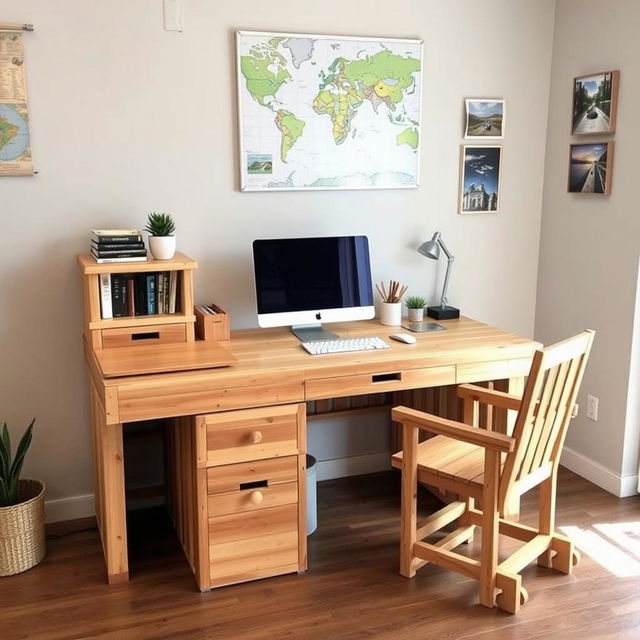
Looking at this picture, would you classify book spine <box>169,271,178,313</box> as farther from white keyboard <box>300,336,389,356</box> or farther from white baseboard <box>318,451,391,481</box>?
white baseboard <box>318,451,391,481</box>

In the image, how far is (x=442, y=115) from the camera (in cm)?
344

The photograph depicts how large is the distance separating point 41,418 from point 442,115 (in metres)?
2.18

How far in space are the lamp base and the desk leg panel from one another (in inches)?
60.7

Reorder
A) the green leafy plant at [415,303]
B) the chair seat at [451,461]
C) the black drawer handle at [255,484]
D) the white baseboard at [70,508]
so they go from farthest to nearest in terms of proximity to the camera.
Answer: the green leafy plant at [415,303] → the white baseboard at [70,508] → the black drawer handle at [255,484] → the chair seat at [451,461]

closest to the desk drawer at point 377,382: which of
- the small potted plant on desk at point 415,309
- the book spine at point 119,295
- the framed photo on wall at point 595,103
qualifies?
the small potted plant on desk at point 415,309

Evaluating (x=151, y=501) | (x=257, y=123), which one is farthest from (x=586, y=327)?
(x=151, y=501)

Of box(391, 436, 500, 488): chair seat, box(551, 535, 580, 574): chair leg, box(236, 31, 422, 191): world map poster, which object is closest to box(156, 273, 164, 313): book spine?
box(236, 31, 422, 191): world map poster

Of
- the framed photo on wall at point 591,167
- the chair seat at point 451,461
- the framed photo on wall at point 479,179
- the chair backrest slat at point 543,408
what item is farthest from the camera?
the framed photo on wall at point 479,179

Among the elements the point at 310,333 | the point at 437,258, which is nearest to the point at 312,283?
the point at 310,333

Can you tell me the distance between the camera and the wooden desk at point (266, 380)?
2.46 metres

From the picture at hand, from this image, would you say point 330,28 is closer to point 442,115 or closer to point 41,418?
point 442,115

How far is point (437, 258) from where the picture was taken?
3.39 m

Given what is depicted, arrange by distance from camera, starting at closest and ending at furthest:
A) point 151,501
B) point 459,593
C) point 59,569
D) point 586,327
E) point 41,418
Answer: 1. point 459,593
2. point 59,569
3. point 41,418
4. point 151,501
5. point 586,327

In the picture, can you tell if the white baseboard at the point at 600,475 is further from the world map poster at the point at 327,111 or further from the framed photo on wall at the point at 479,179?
the world map poster at the point at 327,111
